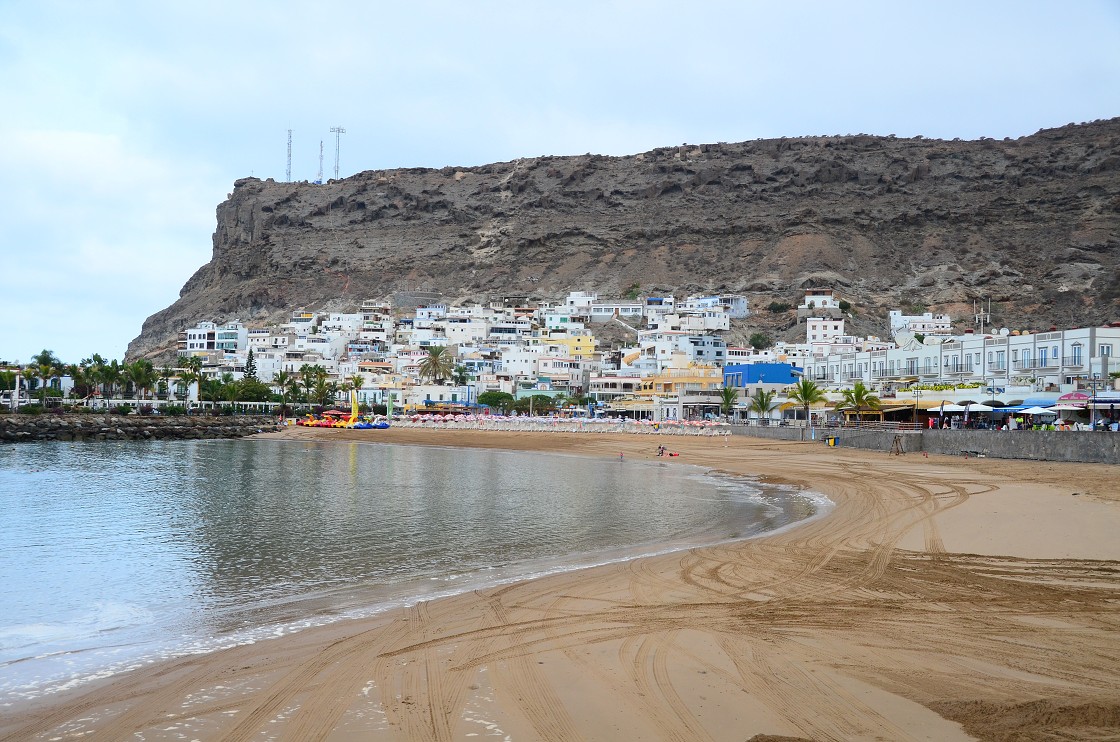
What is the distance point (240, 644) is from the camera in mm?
9336

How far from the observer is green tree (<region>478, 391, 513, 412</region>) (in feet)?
313

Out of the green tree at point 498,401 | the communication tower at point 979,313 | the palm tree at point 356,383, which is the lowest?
the green tree at point 498,401

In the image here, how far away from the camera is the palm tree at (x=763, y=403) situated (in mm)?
67938

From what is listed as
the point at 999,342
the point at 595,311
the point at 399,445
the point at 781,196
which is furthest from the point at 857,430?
the point at 781,196

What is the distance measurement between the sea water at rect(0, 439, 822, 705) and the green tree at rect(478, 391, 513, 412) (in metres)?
56.3

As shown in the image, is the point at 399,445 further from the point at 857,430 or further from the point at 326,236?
the point at 326,236

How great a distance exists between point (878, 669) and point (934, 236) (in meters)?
164

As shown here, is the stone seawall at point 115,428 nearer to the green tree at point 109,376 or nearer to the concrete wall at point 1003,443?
the green tree at point 109,376

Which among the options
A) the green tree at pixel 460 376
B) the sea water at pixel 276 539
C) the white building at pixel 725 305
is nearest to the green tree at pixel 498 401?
the green tree at pixel 460 376

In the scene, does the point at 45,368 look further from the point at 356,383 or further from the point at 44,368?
Answer: the point at 356,383

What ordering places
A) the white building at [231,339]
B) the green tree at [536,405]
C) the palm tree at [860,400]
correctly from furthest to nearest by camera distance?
the white building at [231,339], the green tree at [536,405], the palm tree at [860,400]

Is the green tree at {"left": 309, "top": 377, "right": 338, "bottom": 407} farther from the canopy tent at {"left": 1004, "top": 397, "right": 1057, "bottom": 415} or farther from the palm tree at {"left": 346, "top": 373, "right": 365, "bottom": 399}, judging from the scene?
the canopy tent at {"left": 1004, "top": 397, "right": 1057, "bottom": 415}

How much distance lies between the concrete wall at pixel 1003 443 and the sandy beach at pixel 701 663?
58.3 ft

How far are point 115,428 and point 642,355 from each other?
186ft
